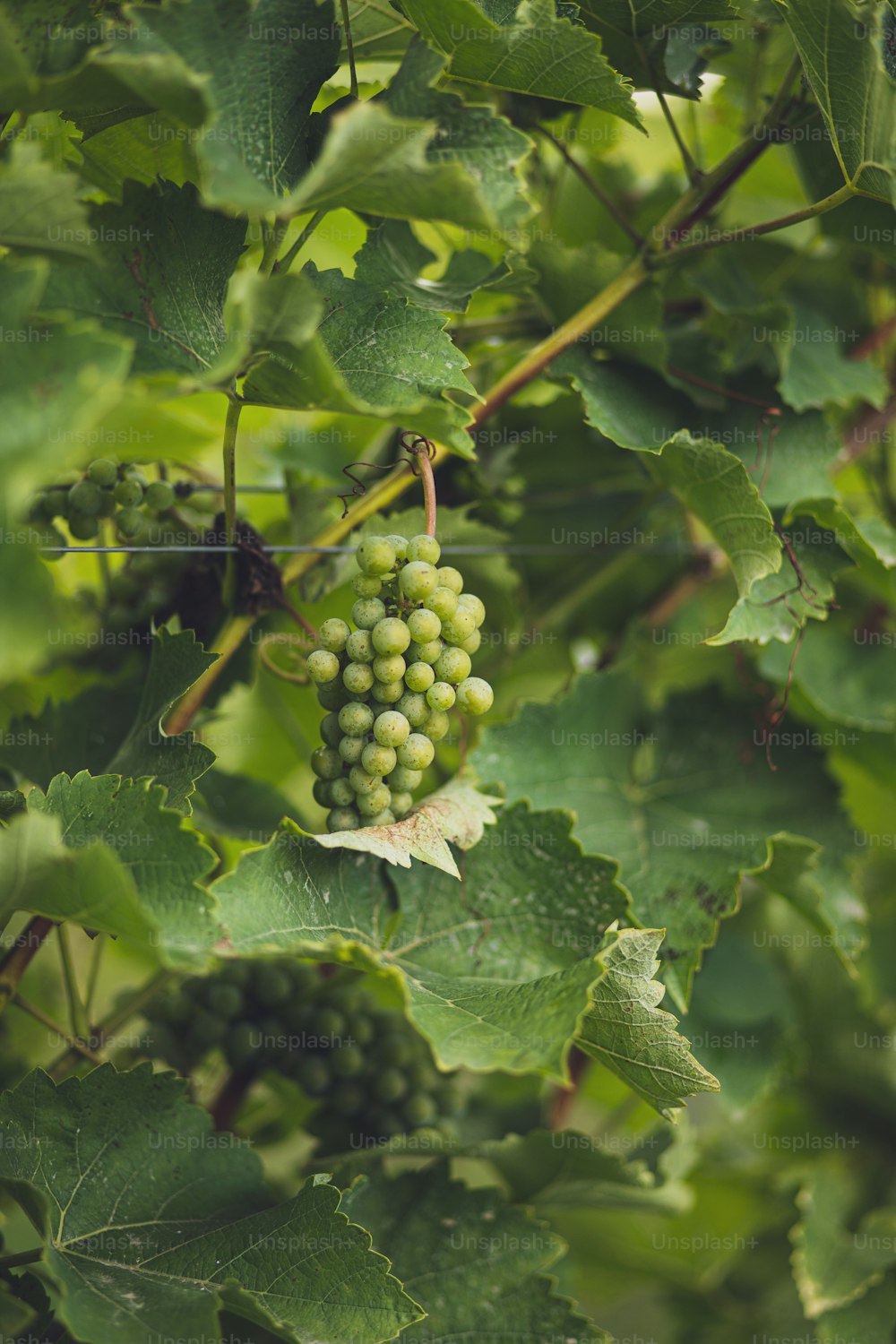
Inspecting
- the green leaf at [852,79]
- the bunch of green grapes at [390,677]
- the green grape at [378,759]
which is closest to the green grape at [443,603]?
the bunch of green grapes at [390,677]

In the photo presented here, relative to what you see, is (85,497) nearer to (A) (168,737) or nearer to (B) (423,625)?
(A) (168,737)

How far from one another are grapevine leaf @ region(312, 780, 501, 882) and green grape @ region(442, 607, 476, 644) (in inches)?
5.1

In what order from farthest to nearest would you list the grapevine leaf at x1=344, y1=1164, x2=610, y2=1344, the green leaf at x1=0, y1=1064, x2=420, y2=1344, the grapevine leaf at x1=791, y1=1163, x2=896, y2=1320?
the grapevine leaf at x1=791, y1=1163, x2=896, y2=1320 < the grapevine leaf at x1=344, y1=1164, x2=610, y2=1344 < the green leaf at x1=0, y1=1064, x2=420, y2=1344

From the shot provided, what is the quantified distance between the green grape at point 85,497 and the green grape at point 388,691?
350mm

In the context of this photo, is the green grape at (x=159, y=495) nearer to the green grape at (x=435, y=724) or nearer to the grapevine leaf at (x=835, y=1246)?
the green grape at (x=435, y=724)

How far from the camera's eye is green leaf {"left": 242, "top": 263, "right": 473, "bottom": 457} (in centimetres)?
74

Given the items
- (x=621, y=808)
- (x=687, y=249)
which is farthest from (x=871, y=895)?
(x=687, y=249)

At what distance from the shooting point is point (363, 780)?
84 centimetres

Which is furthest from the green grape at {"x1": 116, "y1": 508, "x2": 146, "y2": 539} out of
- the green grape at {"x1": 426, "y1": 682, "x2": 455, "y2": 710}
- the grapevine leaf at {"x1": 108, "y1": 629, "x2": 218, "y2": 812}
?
the green grape at {"x1": 426, "y1": 682, "x2": 455, "y2": 710}

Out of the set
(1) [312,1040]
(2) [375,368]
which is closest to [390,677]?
(2) [375,368]

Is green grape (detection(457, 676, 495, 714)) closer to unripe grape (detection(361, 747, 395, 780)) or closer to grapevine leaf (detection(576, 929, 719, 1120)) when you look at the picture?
unripe grape (detection(361, 747, 395, 780))

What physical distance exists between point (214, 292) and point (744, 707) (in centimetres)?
78

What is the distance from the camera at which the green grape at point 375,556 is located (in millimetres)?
816

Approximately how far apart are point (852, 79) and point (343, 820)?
664 mm
